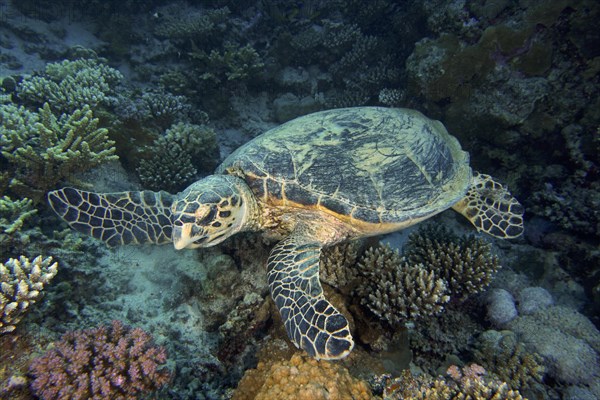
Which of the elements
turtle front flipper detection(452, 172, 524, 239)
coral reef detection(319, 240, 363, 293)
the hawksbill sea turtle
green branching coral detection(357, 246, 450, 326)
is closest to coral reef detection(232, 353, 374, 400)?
the hawksbill sea turtle

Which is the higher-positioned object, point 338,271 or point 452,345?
point 338,271

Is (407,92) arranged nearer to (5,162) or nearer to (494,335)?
(494,335)

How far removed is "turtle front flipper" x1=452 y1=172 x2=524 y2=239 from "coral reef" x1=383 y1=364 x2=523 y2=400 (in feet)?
6.99

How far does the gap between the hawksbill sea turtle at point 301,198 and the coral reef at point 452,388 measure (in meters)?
1.07

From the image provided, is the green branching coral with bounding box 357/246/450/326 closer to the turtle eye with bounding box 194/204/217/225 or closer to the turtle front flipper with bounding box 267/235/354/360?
the turtle front flipper with bounding box 267/235/354/360

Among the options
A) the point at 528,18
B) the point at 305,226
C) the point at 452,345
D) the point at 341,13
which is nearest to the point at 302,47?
the point at 341,13

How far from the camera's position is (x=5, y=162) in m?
3.67

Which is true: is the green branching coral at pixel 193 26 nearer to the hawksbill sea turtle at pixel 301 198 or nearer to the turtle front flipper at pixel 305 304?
the hawksbill sea turtle at pixel 301 198

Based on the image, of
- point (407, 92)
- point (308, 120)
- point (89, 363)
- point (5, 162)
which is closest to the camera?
point (89, 363)

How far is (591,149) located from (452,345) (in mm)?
3977

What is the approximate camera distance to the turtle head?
2756mm

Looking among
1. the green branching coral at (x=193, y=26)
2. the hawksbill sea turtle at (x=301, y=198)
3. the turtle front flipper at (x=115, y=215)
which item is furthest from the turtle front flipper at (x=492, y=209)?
the green branching coral at (x=193, y=26)

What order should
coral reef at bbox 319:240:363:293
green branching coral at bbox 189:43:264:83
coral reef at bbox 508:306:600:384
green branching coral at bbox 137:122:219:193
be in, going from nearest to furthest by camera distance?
coral reef at bbox 508:306:600:384, coral reef at bbox 319:240:363:293, green branching coral at bbox 137:122:219:193, green branching coral at bbox 189:43:264:83

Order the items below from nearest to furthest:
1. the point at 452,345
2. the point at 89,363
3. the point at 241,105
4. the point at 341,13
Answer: the point at 89,363, the point at 452,345, the point at 241,105, the point at 341,13
